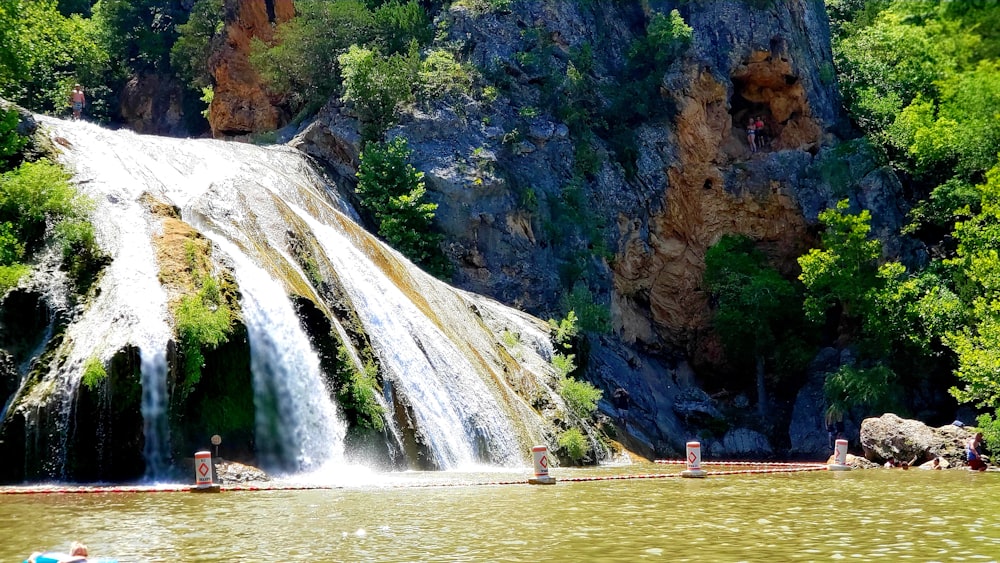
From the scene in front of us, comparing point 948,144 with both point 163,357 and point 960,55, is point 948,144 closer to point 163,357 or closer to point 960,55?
point 960,55

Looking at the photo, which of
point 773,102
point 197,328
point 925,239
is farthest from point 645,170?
point 197,328

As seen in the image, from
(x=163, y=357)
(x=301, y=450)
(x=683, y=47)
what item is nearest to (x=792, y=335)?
(x=683, y=47)

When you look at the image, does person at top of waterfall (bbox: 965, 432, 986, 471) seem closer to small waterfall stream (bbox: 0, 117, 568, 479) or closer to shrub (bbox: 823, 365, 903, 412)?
shrub (bbox: 823, 365, 903, 412)

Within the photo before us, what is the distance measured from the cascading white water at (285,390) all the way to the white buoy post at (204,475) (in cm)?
353

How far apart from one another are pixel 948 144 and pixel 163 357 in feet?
114

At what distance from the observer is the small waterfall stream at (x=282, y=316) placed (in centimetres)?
2212

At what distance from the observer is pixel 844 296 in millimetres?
43625

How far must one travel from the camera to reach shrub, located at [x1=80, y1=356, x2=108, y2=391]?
20.3 metres

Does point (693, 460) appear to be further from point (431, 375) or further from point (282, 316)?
point (282, 316)

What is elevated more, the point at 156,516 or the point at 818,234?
the point at 818,234

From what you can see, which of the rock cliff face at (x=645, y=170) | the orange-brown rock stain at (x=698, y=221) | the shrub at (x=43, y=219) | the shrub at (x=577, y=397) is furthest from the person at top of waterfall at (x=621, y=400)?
the shrub at (x=43, y=219)

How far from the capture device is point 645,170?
4841 centimetres

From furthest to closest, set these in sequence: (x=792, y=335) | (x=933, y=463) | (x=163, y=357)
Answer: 1. (x=792, y=335)
2. (x=933, y=463)
3. (x=163, y=357)

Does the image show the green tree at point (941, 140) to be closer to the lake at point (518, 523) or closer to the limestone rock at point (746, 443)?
the limestone rock at point (746, 443)
